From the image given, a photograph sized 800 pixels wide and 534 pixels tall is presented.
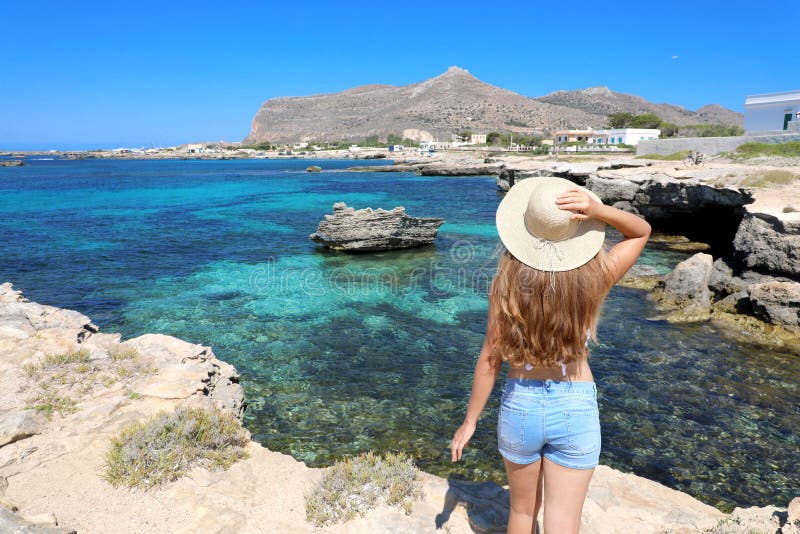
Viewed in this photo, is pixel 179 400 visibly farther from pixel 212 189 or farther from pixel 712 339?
pixel 212 189

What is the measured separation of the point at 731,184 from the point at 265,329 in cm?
1792

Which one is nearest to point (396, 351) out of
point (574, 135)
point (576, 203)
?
point (576, 203)

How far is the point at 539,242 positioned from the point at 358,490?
9.70ft

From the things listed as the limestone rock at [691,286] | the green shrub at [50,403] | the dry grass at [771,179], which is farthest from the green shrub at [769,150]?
the green shrub at [50,403]

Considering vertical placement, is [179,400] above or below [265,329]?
above

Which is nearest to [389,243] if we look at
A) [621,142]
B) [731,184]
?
[731,184]

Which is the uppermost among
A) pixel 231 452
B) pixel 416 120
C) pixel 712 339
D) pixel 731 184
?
pixel 416 120

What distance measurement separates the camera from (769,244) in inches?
491

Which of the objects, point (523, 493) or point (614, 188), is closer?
point (523, 493)

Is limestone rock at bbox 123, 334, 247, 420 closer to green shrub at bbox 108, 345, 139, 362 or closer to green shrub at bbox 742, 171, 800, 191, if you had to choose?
green shrub at bbox 108, 345, 139, 362

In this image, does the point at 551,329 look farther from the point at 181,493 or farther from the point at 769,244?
the point at 769,244

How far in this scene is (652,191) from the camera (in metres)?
21.8

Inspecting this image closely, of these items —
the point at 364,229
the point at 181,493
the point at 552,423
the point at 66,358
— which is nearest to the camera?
the point at 552,423

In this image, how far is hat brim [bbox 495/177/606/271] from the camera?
7.89 feet
